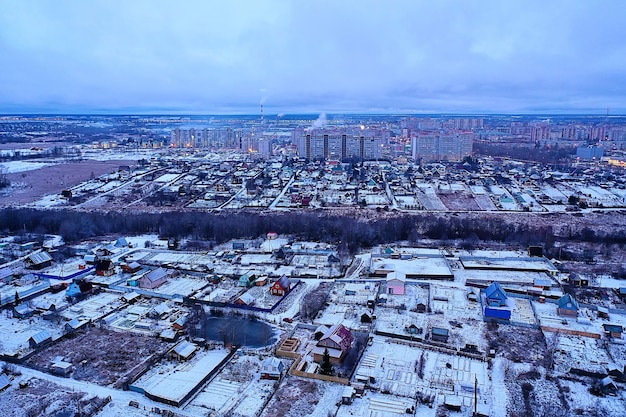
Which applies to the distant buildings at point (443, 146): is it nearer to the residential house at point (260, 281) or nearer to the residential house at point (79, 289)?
the residential house at point (260, 281)

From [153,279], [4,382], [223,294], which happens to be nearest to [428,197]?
[223,294]

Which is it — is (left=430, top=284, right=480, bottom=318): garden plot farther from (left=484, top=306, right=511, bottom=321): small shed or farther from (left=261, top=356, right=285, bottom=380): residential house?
→ (left=261, top=356, right=285, bottom=380): residential house

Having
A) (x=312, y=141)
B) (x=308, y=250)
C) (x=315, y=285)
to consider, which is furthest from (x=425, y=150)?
(x=315, y=285)

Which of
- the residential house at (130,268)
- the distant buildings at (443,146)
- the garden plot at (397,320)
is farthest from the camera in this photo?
the distant buildings at (443,146)

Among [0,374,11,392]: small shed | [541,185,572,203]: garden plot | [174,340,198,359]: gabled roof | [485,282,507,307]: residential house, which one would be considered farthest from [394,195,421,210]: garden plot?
[0,374,11,392]: small shed

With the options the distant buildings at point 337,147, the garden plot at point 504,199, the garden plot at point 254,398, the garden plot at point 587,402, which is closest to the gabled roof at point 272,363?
the garden plot at point 254,398

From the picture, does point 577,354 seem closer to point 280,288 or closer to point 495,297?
point 495,297

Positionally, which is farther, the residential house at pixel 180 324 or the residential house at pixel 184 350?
the residential house at pixel 180 324

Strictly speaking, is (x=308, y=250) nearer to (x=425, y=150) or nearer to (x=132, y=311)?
(x=132, y=311)
